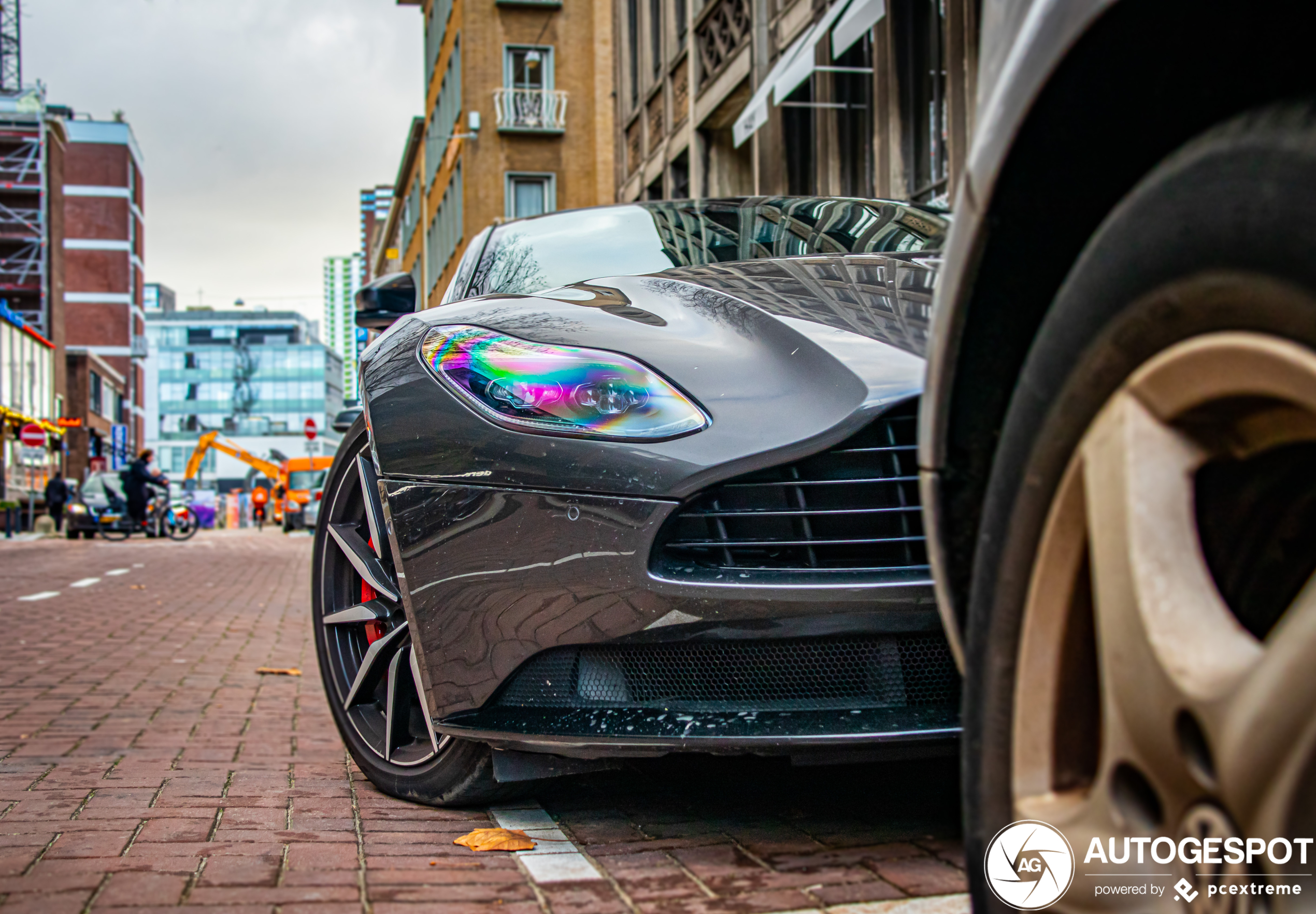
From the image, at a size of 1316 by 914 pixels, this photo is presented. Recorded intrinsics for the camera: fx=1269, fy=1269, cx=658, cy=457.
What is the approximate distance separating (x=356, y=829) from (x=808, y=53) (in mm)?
10092

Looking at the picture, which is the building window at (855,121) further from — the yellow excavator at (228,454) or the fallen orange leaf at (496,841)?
the yellow excavator at (228,454)

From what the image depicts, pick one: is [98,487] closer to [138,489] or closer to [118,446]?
[138,489]

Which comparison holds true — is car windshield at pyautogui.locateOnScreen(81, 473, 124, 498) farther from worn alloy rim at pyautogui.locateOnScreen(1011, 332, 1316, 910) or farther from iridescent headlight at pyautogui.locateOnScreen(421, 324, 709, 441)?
worn alloy rim at pyautogui.locateOnScreen(1011, 332, 1316, 910)

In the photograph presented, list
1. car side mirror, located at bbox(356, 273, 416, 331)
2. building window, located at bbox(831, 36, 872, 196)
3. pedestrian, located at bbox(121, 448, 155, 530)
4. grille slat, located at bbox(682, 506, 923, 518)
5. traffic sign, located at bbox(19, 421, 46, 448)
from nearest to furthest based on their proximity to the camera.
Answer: grille slat, located at bbox(682, 506, 923, 518)
car side mirror, located at bbox(356, 273, 416, 331)
building window, located at bbox(831, 36, 872, 196)
pedestrian, located at bbox(121, 448, 155, 530)
traffic sign, located at bbox(19, 421, 46, 448)

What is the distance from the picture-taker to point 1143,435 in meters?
1.15

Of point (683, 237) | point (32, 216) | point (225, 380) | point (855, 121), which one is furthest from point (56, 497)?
point (225, 380)

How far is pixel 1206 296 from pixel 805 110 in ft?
49.2

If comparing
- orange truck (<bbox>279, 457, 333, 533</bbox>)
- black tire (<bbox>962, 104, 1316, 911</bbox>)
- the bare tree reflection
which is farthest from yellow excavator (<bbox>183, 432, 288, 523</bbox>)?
black tire (<bbox>962, 104, 1316, 911</bbox>)

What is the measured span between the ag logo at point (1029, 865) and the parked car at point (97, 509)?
2883 centimetres

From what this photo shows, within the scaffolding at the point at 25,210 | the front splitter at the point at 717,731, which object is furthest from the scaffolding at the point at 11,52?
the front splitter at the point at 717,731

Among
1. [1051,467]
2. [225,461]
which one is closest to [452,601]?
[1051,467]

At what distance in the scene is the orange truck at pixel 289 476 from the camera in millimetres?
39000

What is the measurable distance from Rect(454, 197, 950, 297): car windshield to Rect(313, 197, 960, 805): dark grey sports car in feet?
2.48

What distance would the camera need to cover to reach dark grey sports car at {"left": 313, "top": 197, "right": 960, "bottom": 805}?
7.50ft
